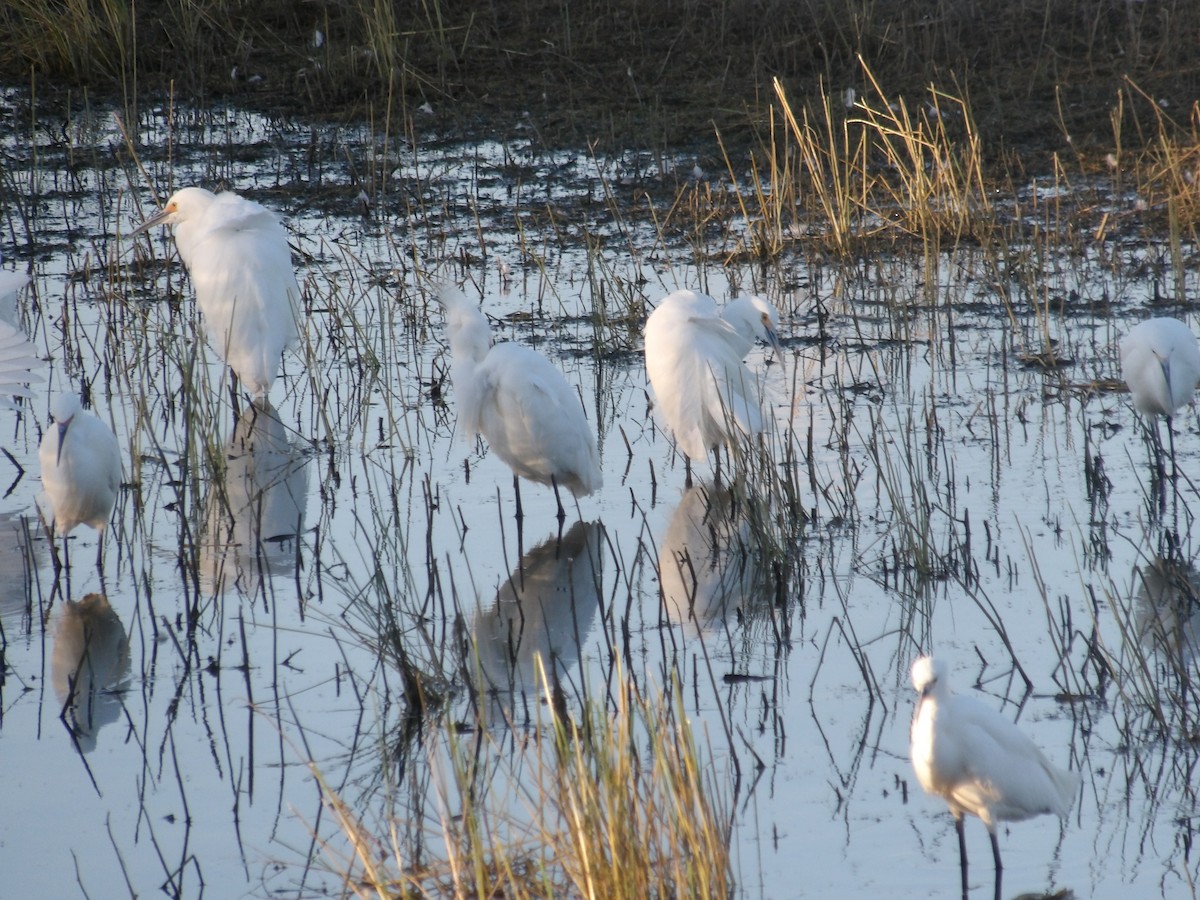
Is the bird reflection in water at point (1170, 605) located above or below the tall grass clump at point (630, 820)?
below

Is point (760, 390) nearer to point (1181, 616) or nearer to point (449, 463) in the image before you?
point (449, 463)

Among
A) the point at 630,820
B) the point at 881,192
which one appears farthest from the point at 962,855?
the point at 881,192

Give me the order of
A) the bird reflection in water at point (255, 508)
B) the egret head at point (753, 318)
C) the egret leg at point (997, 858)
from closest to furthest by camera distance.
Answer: the egret leg at point (997, 858)
the bird reflection in water at point (255, 508)
the egret head at point (753, 318)

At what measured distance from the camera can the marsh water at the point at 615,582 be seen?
335 centimetres

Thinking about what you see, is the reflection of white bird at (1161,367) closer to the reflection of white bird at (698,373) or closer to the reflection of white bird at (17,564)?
the reflection of white bird at (698,373)

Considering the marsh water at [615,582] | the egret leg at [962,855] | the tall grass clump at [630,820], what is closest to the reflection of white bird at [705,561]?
the marsh water at [615,582]

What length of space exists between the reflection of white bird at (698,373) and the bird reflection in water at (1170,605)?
154cm

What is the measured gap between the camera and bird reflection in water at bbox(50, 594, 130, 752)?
3.94 meters

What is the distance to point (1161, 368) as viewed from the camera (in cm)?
527

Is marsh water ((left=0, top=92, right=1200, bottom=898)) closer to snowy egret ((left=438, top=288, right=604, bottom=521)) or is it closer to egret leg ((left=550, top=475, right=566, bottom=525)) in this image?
egret leg ((left=550, top=475, right=566, bottom=525))

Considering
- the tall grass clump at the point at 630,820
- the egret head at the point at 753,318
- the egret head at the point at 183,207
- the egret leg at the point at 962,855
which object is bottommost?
the egret leg at the point at 962,855

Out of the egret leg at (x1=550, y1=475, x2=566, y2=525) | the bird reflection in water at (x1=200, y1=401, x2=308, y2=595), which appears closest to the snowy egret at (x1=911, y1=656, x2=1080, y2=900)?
the bird reflection in water at (x1=200, y1=401, x2=308, y2=595)

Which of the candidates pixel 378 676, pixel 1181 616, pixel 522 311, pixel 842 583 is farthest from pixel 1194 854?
pixel 522 311

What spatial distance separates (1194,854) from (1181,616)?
1.23m
